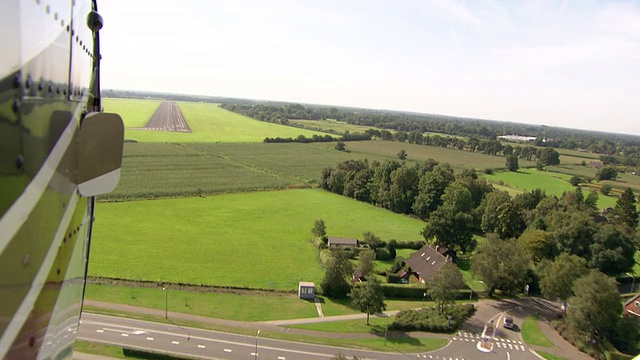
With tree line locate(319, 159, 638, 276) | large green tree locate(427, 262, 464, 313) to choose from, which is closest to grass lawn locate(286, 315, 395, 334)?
large green tree locate(427, 262, 464, 313)

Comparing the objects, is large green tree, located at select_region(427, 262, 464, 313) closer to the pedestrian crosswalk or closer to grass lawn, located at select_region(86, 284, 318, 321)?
the pedestrian crosswalk

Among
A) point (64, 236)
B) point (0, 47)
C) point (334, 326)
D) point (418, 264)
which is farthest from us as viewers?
point (418, 264)

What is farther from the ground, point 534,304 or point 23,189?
point 23,189

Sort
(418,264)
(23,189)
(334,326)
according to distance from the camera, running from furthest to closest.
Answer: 1. (418,264)
2. (334,326)
3. (23,189)

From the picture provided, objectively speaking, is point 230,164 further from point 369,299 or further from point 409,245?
point 369,299

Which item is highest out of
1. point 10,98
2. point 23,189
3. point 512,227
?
point 10,98

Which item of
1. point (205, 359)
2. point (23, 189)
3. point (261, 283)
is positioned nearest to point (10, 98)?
point (23, 189)

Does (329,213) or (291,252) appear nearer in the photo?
(291,252)

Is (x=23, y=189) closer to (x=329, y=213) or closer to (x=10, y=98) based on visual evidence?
(x=10, y=98)
